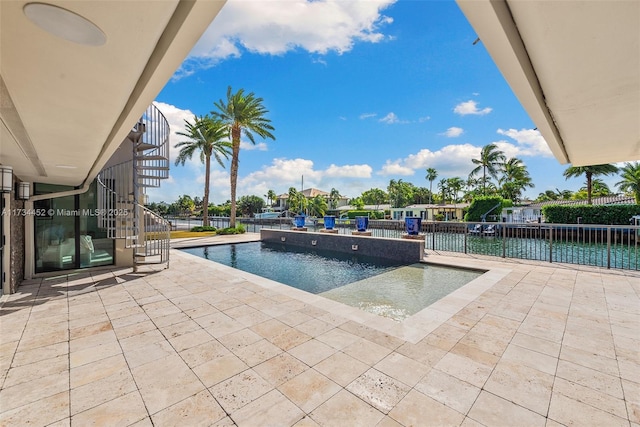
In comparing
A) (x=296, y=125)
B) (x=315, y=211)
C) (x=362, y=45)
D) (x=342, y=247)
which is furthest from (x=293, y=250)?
(x=315, y=211)

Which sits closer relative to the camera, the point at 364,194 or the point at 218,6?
the point at 218,6

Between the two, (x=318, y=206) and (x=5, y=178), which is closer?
(x=5, y=178)

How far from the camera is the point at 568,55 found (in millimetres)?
1641

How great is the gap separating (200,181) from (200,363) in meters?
20.5

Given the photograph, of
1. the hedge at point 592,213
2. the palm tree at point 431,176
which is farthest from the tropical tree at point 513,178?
the palm tree at point 431,176

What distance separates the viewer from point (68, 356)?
9.20 feet

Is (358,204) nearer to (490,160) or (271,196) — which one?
(271,196)

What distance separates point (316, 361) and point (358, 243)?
7300 mm

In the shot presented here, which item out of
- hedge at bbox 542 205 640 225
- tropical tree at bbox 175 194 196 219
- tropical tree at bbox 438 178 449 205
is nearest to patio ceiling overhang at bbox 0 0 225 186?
hedge at bbox 542 205 640 225

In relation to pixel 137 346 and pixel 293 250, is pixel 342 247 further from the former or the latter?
pixel 137 346

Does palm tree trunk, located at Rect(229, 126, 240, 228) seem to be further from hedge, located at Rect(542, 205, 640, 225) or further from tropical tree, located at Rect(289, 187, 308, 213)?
tropical tree, located at Rect(289, 187, 308, 213)

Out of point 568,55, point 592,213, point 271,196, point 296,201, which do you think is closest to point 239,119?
point 568,55

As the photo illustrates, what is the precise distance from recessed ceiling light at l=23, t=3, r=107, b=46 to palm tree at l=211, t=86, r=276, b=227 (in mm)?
16861

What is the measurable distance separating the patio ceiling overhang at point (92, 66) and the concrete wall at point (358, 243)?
A: 23.8 ft
